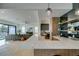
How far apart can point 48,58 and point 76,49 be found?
1044mm

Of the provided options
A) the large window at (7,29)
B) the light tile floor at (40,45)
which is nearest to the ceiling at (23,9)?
the large window at (7,29)

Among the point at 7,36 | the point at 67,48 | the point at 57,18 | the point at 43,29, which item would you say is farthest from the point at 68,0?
the point at 43,29

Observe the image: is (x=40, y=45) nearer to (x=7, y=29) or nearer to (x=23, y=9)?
(x=23, y=9)

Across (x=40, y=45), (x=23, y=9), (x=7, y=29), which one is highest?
(x=23, y=9)

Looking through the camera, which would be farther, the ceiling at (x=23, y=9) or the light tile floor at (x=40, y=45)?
the ceiling at (x=23, y=9)

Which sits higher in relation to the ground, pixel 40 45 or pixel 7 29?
pixel 7 29

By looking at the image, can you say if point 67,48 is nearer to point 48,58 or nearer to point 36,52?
point 36,52

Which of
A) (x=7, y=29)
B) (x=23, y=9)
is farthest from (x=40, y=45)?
(x=7, y=29)

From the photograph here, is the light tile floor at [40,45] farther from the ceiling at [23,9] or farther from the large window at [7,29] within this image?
the large window at [7,29]

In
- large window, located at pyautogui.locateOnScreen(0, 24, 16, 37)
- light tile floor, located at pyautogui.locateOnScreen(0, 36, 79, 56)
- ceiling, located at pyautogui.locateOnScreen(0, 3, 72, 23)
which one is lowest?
light tile floor, located at pyautogui.locateOnScreen(0, 36, 79, 56)

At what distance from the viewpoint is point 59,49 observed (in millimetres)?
2217

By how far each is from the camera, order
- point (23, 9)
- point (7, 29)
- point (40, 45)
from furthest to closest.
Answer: point (7, 29)
point (23, 9)
point (40, 45)

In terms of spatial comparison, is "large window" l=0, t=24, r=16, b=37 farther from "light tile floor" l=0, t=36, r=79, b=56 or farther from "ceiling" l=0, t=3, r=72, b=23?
"light tile floor" l=0, t=36, r=79, b=56

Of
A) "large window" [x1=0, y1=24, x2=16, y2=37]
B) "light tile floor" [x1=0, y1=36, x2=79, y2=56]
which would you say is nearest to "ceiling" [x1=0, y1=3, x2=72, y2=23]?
"large window" [x1=0, y1=24, x2=16, y2=37]
